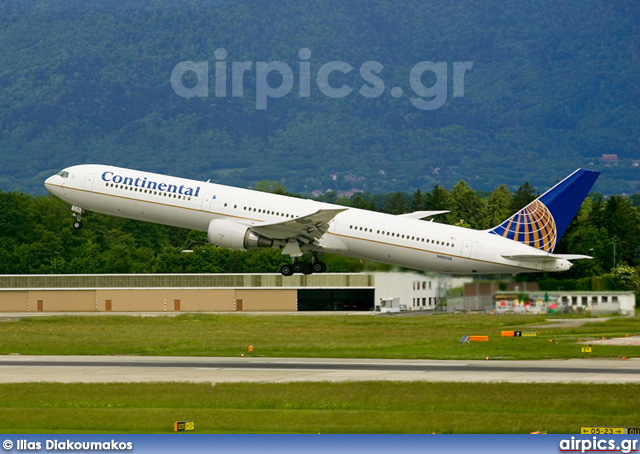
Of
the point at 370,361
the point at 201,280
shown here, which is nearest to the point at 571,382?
the point at 370,361

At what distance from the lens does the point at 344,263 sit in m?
58.6

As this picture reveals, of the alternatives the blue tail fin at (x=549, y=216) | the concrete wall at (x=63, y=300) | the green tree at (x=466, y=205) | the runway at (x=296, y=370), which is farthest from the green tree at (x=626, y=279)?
the green tree at (x=466, y=205)

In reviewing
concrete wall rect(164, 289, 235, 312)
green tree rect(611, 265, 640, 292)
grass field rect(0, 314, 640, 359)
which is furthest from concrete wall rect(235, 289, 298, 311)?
green tree rect(611, 265, 640, 292)

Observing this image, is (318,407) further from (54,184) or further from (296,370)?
(54,184)

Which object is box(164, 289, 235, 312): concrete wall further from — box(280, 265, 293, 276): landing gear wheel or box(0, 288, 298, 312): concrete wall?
box(280, 265, 293, 276): landing gear wheel

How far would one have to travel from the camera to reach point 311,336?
193ft

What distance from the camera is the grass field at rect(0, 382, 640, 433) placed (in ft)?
94.5

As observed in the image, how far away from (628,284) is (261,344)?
66.8ft

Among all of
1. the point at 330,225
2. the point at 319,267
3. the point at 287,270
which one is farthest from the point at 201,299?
the point at 330,225

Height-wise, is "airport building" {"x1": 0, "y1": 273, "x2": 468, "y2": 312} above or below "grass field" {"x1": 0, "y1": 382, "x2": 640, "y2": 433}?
above

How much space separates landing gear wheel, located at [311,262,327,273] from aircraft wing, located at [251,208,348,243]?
4.46 ft

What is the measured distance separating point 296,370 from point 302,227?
1339 cm

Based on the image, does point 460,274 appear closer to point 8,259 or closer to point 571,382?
point 571,382

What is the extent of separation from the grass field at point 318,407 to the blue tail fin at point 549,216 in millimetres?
19912
